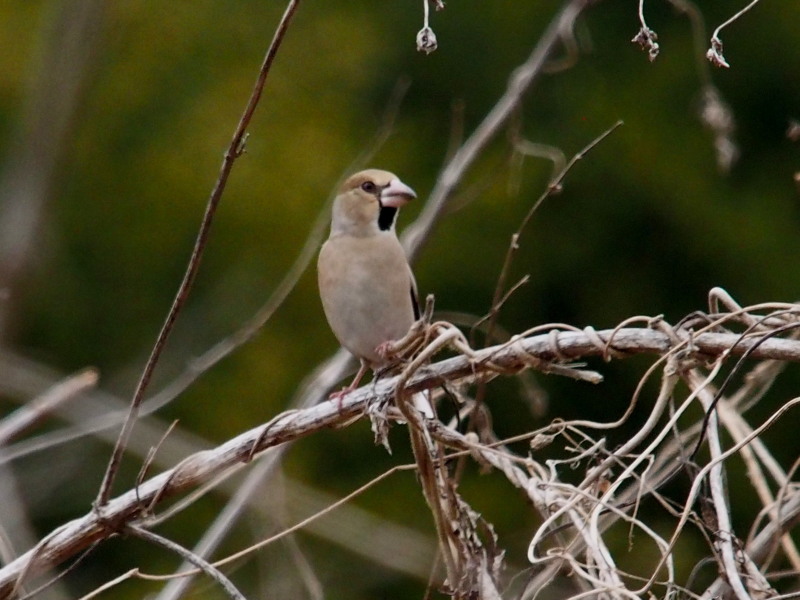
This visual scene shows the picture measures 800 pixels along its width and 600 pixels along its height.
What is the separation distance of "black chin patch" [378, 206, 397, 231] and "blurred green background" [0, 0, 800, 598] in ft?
16.6

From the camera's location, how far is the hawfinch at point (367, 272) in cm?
462

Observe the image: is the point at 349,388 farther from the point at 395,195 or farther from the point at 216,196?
the point at 216,196

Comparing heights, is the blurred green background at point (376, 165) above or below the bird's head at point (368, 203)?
below

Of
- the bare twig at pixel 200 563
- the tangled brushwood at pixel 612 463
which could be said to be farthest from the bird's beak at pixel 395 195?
the bare twig at pixel 200 563

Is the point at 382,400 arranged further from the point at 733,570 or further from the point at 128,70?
the point at 128,70

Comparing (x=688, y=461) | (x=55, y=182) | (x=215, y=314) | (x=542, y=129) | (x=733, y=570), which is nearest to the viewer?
(x=733, y=570)

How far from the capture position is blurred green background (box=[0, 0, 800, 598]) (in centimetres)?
1079

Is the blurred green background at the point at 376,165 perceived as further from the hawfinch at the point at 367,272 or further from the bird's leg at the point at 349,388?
the bird's leg at the point at 349,388

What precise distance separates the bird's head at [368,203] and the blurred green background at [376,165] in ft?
16.3

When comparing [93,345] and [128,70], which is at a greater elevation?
[128,70]

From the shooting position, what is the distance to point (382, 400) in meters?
3.16

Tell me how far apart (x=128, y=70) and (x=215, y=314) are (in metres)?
3.27

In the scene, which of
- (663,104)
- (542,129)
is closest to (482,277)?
(542,129)

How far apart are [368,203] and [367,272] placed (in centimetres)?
32
